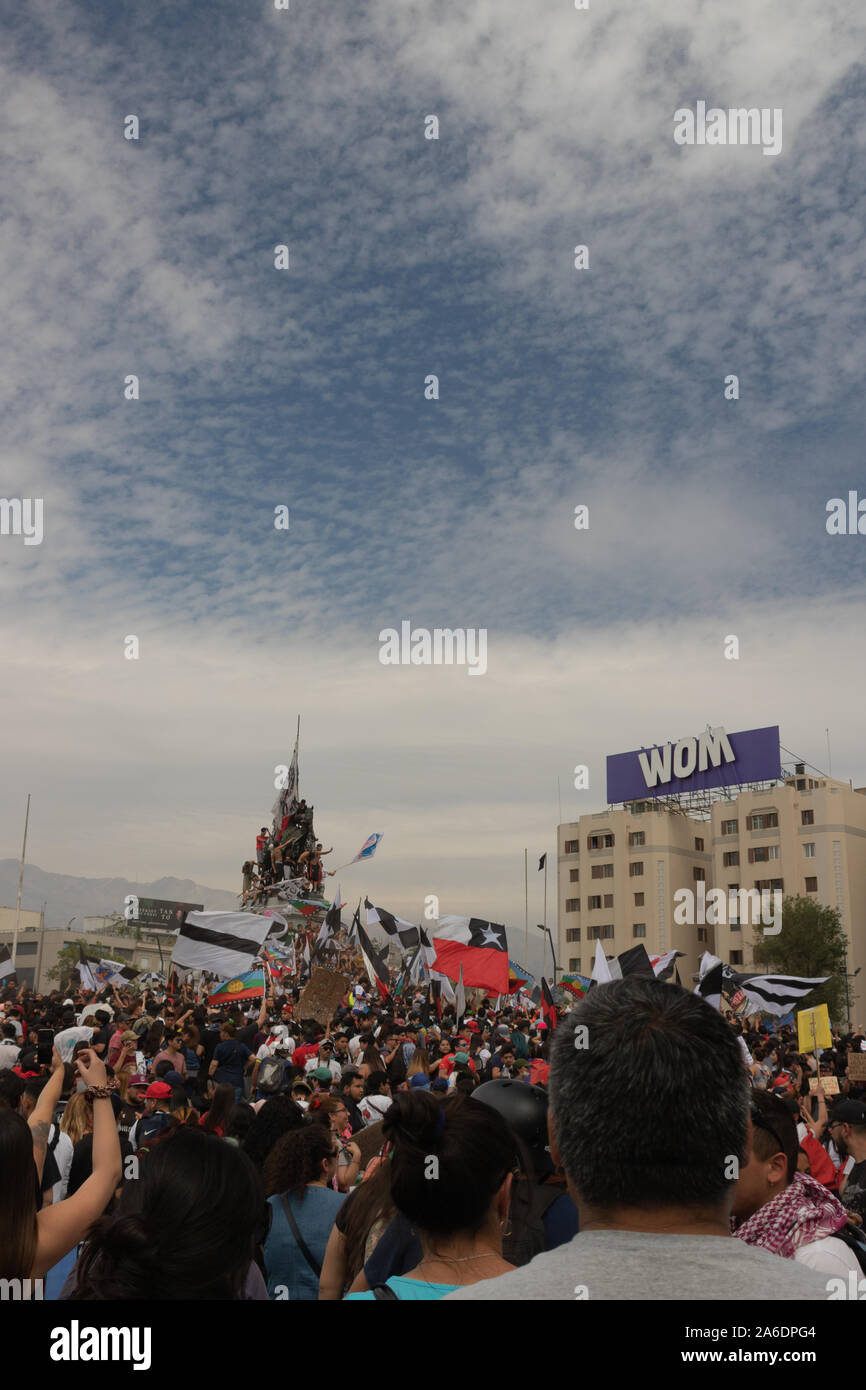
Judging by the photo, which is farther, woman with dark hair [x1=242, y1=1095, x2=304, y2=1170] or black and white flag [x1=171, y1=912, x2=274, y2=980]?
black and white flag [x1=171, y1=912, x2=274, y2=980]

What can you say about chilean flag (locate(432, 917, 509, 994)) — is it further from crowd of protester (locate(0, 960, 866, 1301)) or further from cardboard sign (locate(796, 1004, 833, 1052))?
crowd of protester (locate(0, 960, 866, 1301))

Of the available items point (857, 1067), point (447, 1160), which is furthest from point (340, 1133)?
point (857, 1067)

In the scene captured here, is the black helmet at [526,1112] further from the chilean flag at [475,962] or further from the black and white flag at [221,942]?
the chilean flag at [475,962]

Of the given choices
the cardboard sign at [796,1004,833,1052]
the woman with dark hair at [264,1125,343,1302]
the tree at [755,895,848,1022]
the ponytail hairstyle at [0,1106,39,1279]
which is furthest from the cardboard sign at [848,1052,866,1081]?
the tree at [755,895,848,1022]

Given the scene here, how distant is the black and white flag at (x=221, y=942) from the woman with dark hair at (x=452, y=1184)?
631 inches

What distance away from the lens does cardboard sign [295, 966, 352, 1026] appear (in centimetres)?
2120

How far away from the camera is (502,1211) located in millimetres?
3697

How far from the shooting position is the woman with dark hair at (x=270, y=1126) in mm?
6164

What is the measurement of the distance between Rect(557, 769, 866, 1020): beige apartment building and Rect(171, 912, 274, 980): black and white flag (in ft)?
183

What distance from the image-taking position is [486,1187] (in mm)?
3664

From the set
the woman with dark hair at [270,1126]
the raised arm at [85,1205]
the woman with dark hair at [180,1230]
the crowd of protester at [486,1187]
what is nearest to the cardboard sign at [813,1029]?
the crowd of protester at [486,1187]

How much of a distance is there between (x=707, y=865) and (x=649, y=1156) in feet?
264
